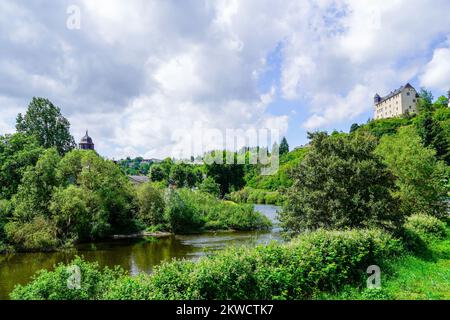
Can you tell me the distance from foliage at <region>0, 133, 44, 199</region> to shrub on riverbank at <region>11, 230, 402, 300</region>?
30259 mm

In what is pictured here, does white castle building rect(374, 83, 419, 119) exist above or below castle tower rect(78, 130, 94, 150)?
above

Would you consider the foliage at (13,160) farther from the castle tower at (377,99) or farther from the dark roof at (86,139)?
the castle tower at (377,99)

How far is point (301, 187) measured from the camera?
17172mm

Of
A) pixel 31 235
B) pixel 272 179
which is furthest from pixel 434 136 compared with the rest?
pixel 31 235

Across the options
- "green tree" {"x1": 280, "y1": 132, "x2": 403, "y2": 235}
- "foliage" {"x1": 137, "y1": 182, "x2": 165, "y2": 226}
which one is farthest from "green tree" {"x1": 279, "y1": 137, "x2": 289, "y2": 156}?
"green tree" {"x1": 280, "y1": 132, "x2": 403, "y2": 235}

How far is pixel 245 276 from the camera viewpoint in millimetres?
8805

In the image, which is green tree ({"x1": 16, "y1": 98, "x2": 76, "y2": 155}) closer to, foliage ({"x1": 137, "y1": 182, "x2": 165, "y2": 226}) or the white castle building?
foliage ({"x1": 137, "y1": 182, "x2": 165, "y2": 226})

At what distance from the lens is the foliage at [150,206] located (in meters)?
39.4

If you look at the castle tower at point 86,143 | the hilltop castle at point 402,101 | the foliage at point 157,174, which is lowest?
the foliage at point 157,174

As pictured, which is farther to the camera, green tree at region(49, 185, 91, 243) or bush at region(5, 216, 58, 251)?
green tree at region(49, 185, 91, 243)

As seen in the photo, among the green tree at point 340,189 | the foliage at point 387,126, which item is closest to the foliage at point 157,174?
the foliage at point 387,126

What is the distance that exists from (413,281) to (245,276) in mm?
5784

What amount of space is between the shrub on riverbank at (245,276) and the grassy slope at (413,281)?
692mm

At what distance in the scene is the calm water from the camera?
2056 centimetres
